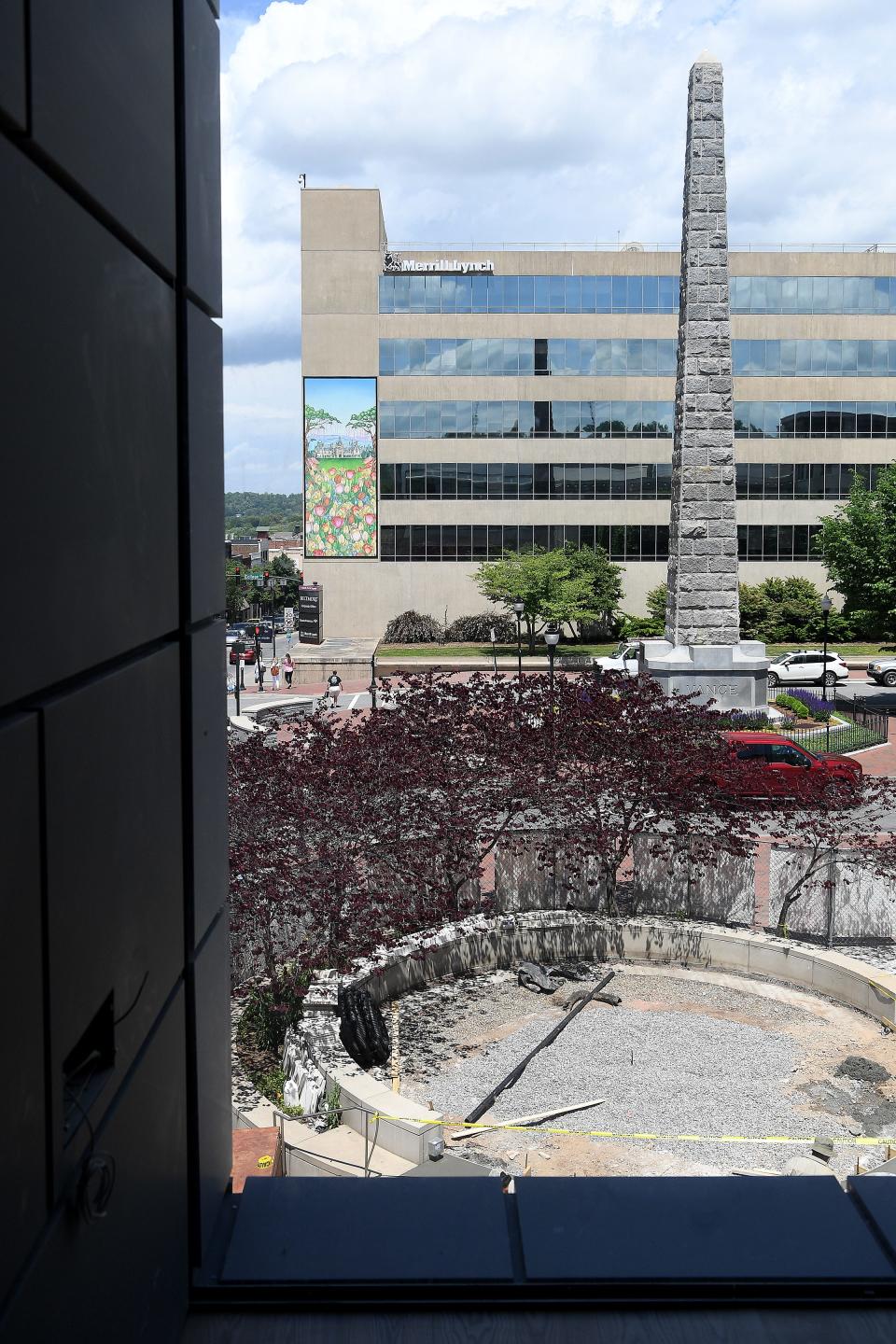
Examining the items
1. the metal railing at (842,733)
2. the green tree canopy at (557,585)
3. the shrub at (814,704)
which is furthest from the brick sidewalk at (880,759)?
the green tree canopy at (557,585)

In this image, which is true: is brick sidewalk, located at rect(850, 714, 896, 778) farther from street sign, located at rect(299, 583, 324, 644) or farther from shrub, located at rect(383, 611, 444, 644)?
street sign, located at rect(299, 583, 324, 644)

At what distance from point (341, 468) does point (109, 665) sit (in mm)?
62159

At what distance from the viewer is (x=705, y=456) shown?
3219 cm

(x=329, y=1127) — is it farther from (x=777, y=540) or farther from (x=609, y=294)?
(x=609, y=294)

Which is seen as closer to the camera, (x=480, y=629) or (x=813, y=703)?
(x=813, y=703)

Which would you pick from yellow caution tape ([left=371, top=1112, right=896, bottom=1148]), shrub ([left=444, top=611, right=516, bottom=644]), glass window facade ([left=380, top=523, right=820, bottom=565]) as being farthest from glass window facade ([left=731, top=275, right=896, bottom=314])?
yellow caution tape ([left=371, top=1112, right=896, bottom=1148])

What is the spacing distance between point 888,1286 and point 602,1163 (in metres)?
7.18

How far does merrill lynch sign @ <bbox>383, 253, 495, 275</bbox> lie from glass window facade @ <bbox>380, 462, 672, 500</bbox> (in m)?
9.37

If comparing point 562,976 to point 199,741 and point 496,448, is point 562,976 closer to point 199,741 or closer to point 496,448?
point 199,741

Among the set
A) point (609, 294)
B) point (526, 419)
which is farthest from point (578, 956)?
point (609, 294)

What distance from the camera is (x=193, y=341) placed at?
3.43 metres

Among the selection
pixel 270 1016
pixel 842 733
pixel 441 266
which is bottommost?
pixel 270 1016

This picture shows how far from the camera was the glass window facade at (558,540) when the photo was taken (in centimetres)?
6450

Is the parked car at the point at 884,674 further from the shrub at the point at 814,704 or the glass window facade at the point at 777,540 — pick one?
the glass window facade at the point at 777,540
